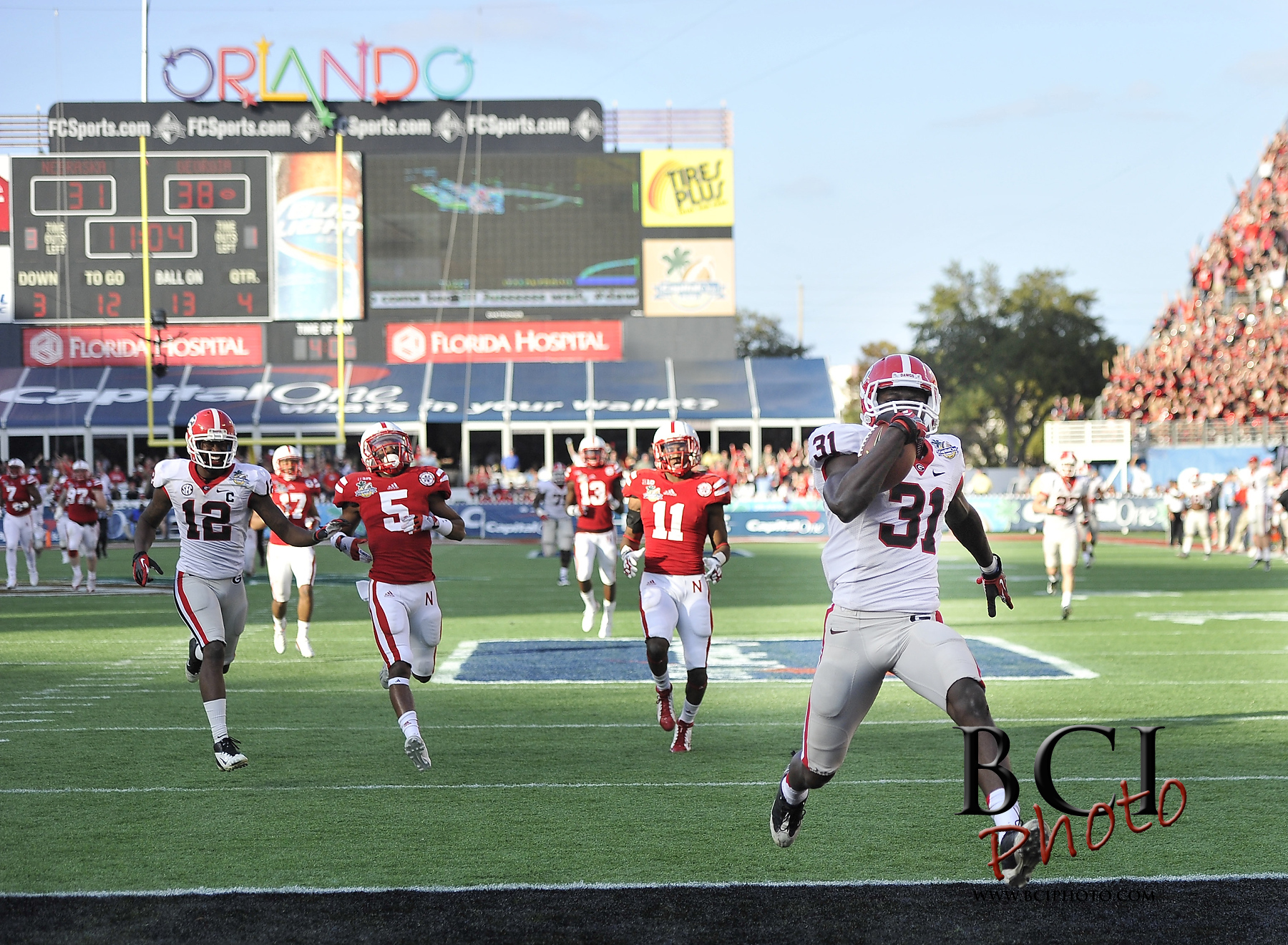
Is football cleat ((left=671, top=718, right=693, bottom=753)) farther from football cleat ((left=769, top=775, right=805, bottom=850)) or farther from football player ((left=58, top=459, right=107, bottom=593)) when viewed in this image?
football player ((left=58, top=459, right=107, bottom=593))

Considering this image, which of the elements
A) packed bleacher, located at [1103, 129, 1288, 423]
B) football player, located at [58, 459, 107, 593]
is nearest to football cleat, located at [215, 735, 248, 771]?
football player, located at [58, 459, 107, 593]

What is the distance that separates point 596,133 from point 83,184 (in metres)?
14.3

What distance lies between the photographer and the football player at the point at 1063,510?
14.9 metres

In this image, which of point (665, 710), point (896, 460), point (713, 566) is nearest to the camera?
point (896, 460)

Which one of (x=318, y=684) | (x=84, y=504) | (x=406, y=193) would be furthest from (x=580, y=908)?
(x=406, y=193)

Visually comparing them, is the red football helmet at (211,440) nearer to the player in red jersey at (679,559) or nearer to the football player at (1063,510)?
the player in red jersey at (679,559)

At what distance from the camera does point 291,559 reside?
1284 centimetres

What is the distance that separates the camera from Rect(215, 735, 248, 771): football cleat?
7328mm

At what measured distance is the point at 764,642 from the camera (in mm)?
13312

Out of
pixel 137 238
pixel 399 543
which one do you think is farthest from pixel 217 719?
pixel 137 238

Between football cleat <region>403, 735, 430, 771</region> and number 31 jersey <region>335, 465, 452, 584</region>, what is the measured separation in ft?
3.19

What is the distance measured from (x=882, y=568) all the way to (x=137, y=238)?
36.4m

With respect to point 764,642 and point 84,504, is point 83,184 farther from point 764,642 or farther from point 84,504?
point 764,642

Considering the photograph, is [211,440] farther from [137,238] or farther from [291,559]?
[137,238]
